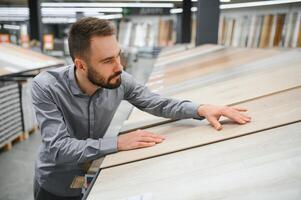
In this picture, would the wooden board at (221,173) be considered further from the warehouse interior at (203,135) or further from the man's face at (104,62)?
the man's face at (104,62)

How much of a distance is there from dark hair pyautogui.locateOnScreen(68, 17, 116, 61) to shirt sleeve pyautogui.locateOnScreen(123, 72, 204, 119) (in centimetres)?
42

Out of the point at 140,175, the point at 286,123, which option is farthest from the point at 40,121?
the point at 286,123

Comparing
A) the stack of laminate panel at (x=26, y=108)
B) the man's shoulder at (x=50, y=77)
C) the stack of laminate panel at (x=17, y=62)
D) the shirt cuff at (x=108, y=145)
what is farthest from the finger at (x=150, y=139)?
the stack of laminate panel at (x=26, y=108)

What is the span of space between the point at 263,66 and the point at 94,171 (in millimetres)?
1868

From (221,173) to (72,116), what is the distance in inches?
37.0

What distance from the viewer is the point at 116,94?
1764 millimetres

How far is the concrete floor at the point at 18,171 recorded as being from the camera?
3.04m

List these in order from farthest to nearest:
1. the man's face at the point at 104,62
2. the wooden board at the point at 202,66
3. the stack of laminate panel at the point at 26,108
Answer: the stack of laminate panel at the point at 26,108, the wooden board at the point at 202,66, the man's face at the point at 104,62

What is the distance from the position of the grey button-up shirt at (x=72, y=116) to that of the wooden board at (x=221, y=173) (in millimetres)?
251

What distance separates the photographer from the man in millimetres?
1371

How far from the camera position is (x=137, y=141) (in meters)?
1.37

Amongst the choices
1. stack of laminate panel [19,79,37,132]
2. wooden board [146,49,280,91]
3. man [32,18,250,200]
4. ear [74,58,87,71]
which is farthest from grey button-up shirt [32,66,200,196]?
stack of laminate panel [19,79,37,132]

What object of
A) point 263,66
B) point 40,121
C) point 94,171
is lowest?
point 94,171

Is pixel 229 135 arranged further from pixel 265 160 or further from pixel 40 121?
pixel 40 121
